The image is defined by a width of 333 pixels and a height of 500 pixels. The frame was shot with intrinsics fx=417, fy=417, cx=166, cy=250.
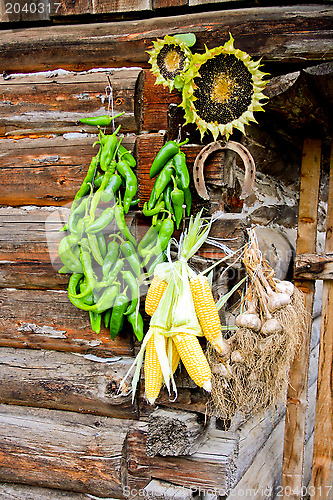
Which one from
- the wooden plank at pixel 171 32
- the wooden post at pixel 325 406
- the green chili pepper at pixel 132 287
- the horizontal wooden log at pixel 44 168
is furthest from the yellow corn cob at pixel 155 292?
the wooden post at pixel 325 406

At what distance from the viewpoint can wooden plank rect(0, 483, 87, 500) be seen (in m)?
2.18

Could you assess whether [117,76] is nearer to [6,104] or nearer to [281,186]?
[6,104]

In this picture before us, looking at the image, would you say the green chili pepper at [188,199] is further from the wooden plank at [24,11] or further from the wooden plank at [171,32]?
the wooden plank at [24,11]

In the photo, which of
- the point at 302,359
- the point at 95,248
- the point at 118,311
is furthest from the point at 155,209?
the point at 302,359

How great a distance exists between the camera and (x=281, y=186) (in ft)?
10.5

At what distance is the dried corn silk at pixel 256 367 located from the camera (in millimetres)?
1755

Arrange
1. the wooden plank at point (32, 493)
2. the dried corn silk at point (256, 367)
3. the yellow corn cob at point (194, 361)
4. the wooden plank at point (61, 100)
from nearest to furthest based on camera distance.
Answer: the yellow corn cob at point (194, 361) < the dried corn silk at point (256, 367) < the wooden plank at point (61, 100) < the wooden plank at point (32, 493)

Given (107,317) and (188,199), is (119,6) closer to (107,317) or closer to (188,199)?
(188,199)

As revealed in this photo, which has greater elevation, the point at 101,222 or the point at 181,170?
the point at 181,170

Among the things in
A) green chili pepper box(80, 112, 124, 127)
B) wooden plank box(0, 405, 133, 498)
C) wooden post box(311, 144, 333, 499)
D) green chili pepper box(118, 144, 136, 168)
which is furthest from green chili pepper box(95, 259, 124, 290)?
wooden post box(311, 144, 333, 499)

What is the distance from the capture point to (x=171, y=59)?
5.99ft

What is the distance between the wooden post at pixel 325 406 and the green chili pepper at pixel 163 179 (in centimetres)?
135

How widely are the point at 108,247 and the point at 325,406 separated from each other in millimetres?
1823

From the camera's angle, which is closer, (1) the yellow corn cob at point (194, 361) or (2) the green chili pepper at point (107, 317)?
(1) the yellow corn cob at point (194, 361)
